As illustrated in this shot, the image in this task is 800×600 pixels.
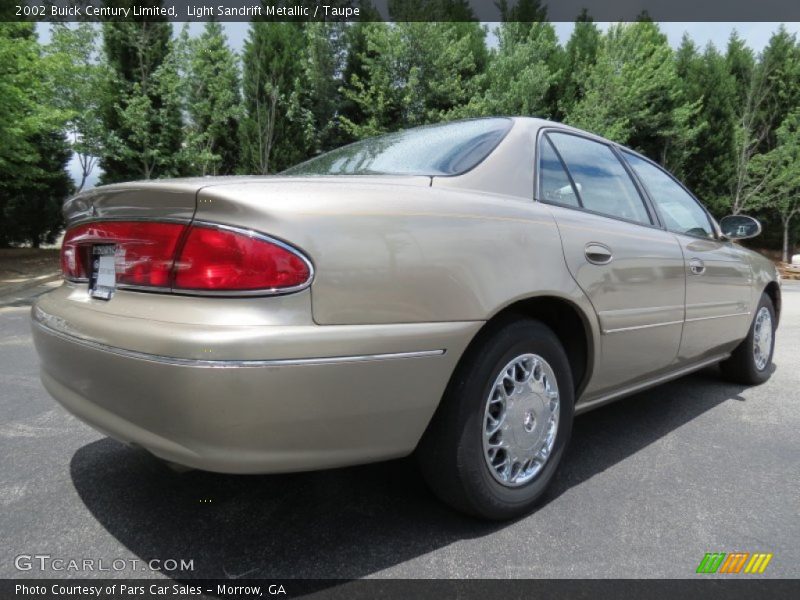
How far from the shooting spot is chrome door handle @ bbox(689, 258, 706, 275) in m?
2.90

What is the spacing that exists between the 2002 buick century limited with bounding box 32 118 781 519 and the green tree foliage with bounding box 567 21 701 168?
17.3 m

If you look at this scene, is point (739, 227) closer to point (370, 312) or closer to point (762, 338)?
point (762, 338)

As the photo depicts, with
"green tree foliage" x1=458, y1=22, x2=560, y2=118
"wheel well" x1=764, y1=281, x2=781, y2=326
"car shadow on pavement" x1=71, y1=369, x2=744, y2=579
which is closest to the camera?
"car shadow on pavement" x1=71, y1=369, x2=744, y2=579

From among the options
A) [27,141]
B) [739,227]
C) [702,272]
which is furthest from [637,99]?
[702,272]

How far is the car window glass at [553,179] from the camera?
223cm

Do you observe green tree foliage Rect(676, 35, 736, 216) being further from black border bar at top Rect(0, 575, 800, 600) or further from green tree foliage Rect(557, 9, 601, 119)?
black border bar at top Rect(0, 575, 800, 600)

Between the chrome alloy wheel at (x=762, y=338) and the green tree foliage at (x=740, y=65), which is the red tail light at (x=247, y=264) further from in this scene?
the green tree foliage at (x=740, y=65)

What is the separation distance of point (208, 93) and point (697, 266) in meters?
15.8

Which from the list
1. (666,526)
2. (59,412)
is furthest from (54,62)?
(666,526)

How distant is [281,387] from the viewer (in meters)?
1.41

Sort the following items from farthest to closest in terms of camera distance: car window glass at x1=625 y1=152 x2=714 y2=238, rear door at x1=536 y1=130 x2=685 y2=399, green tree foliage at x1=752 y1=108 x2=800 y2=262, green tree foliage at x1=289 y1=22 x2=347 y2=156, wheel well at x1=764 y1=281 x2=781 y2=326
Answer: green tree foliage at x1=752 y1=108 x2=800 y2=262 → green tree foliage at x1=289 y1=22 x2=347 y2=156 → wheel well at x1=764 y1=281 x2=781 y2=326 → car window glass at x1=625 y1=152 x2=714 y2=238 → rear door at x1=536 y1=130 x2=685 y2=399

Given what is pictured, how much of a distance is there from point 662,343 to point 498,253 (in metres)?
1.33

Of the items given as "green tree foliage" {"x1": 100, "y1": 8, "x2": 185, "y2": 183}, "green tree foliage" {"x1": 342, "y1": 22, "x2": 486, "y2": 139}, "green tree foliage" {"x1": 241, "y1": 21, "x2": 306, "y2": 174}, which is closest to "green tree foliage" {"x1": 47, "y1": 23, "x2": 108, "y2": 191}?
"green tree foliage" {"x1": 100, "y1": 8, "x2": 185, "y2": 183}

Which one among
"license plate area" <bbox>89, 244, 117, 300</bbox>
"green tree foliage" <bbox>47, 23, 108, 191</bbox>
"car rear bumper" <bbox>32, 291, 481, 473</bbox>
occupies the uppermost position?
"green tree foliage" <bbox>47, 23, 108, 191</bbox>
